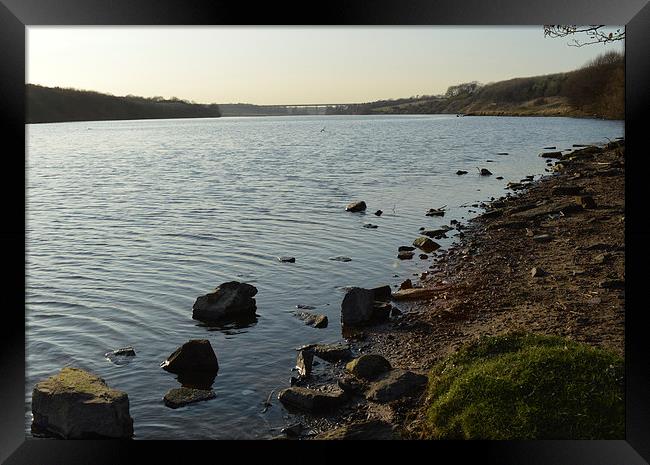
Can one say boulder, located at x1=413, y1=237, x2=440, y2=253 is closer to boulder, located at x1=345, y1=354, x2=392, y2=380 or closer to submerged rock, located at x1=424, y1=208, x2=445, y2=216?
submerged rock, located at x1=424, y1=208, x2=445, y2=216

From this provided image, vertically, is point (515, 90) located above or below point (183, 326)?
above

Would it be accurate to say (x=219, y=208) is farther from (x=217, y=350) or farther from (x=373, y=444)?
(x=373, y=444)

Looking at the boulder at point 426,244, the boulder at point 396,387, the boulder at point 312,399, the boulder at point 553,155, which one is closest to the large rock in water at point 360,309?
the boulder at point 396,387

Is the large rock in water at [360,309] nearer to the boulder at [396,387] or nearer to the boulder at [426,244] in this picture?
the boulder at [396,387]

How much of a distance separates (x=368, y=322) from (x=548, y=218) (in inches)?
552

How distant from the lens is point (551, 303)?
55.0ft

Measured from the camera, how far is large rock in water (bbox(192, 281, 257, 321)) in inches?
733

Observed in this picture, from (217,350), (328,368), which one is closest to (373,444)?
(328,368)

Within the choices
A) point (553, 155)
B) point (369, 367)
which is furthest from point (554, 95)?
point (369, 367)

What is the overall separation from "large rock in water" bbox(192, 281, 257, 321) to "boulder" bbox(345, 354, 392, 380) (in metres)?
5.52

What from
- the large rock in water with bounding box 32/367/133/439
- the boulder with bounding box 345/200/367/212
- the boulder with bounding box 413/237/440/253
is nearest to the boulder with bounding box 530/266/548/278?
the boulder with bounding box 413/237/440/253

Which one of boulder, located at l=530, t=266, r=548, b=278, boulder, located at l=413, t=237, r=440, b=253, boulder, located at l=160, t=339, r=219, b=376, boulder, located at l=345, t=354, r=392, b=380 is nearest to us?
boulder, located at l=345, t=354, r=392, b=380

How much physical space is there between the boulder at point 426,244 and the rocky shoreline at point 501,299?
943 mm
